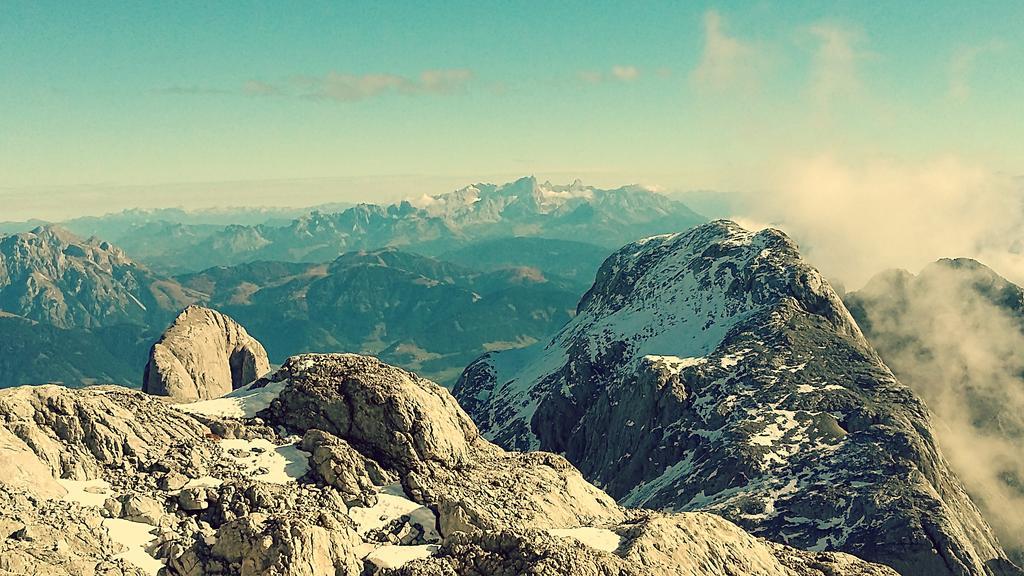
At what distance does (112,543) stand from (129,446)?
19.0 m

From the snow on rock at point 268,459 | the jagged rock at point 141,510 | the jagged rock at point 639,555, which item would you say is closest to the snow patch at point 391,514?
the snow on rock at point 268,459

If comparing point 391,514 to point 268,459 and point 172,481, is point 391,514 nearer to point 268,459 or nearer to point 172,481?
point 268,459

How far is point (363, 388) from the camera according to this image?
105562 mm

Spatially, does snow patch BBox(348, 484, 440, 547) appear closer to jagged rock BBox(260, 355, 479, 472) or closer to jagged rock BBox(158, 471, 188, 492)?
jagged rock BBox(260, 355, 479, 472)

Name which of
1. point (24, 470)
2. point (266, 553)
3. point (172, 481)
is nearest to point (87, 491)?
point (24, 470)

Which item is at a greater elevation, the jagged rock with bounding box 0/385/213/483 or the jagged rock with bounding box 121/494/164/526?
the jagged rock with bounding box 0/385/213/483

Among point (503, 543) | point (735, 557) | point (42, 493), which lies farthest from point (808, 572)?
point (42, 493)

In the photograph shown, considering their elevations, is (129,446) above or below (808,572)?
above

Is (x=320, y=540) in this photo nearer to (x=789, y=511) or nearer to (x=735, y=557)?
(x=735, y=557)

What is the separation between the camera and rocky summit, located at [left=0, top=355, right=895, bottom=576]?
231ft

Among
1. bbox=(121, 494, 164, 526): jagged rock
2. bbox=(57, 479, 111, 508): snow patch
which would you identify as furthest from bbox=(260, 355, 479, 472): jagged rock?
bbox=(121, 494, 164, 526): jagged rock

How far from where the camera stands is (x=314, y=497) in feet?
284

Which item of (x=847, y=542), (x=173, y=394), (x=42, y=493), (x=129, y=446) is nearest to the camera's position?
(x=42, y=493)

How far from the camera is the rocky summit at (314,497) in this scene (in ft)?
231
